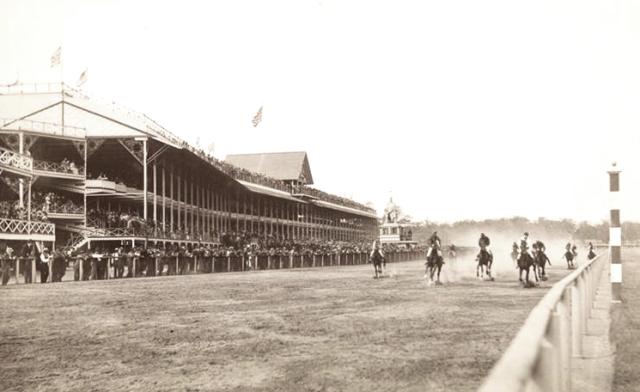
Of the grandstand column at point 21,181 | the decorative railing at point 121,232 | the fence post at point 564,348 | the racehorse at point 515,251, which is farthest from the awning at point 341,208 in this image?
the fence post at point 564,348

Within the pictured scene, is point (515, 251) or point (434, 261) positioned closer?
point (434, 261)

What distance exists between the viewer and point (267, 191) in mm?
61625

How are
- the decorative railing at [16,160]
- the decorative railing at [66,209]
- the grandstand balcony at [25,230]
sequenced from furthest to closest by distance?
the decorative railing at [66,209], the decorative railing at [16,160], the grandstand balcony at [25,230]

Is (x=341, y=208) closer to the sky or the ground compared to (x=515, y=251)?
closer to the sky

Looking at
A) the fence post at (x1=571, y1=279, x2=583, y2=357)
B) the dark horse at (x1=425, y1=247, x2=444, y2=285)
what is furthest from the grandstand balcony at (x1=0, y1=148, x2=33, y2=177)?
the fence post at (x1=571, y1=279, x2=583, y2=357)

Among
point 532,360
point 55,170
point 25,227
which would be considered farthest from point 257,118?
point 532,360

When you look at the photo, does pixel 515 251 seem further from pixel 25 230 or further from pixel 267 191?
pixel 267 191

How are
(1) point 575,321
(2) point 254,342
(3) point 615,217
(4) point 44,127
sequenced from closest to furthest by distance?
(1) point 575,321, (2) point 254,342, (3) point 615,217, (4) point 44,127

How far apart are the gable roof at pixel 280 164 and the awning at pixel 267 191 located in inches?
388

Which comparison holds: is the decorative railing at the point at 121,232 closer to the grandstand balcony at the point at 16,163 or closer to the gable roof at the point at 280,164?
the grandstand balcony at the point at 16,163

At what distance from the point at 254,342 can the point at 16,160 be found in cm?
2677

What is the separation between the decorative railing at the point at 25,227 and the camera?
30594 mm

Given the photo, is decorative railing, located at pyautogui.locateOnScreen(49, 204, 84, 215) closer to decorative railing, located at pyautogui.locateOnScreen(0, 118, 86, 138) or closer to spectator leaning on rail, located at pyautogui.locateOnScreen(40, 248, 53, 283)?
decorative railing, located at pyautogui.locateOnScreen(0, 118, 86, 138)

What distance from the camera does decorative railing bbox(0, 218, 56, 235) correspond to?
30.6 metres
